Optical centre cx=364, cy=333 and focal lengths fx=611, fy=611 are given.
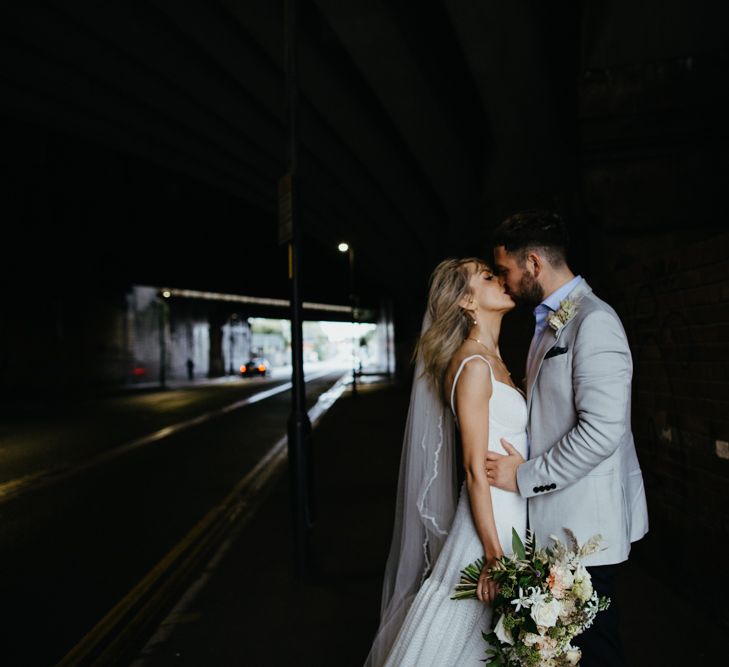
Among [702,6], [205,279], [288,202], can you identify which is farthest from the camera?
[205,279]

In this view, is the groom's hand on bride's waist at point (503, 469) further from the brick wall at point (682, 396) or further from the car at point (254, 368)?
the car at point (254, 368)

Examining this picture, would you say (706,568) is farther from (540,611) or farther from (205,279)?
(205,279)

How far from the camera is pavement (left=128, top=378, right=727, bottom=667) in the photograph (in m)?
3.46

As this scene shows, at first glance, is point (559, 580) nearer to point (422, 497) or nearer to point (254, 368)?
point (422, 497)

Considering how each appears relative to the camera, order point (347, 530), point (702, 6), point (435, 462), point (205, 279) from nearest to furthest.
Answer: point (435, 462)
point (702, 6)
point (347, 530)
point (205, 279)

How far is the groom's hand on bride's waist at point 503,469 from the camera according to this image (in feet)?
7.04

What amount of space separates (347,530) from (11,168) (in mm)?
25213

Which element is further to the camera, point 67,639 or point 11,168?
point 11,168

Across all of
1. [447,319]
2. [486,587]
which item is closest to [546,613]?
[486,587]

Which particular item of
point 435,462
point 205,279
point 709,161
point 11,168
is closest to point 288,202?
point 435,462

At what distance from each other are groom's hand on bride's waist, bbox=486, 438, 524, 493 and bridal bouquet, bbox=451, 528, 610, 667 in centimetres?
19

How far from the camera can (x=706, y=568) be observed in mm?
3891

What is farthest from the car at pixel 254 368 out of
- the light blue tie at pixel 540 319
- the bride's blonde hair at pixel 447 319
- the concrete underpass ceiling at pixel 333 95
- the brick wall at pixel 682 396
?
the light blue tie at pixel 540 319

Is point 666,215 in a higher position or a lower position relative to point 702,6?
lower
